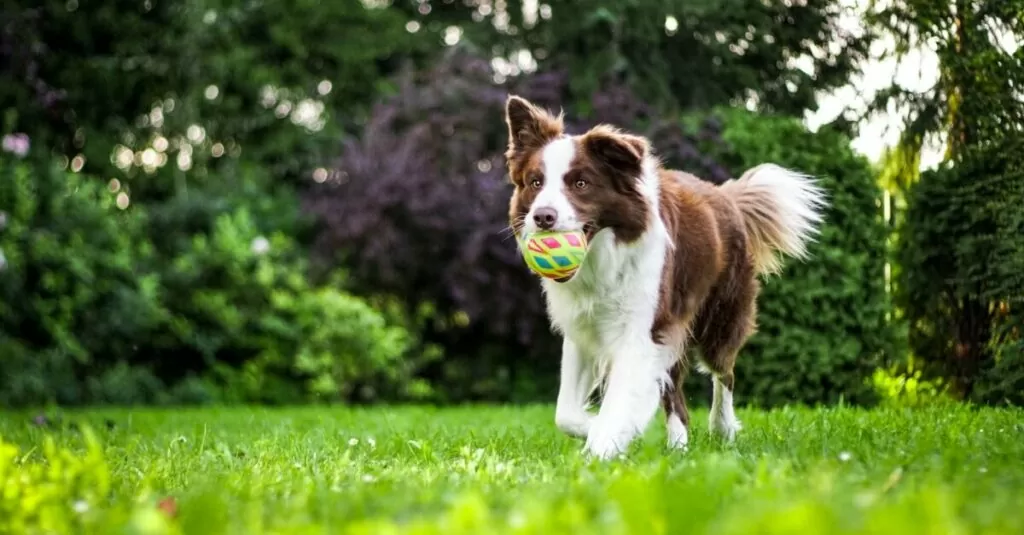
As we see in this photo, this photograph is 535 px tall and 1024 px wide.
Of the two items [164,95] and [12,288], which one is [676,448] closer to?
[12,288]

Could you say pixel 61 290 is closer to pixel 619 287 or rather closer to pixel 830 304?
pixel 830 304

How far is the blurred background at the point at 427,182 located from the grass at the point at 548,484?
219cm

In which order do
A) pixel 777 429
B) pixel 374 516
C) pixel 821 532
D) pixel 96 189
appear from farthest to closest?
pixel 96 189, pixel 777 429, pixel 374 516, pixel 821 532

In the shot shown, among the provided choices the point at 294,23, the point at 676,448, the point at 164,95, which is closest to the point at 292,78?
the point at 294,23

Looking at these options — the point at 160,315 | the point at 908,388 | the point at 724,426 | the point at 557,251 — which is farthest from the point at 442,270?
the point at 557,251

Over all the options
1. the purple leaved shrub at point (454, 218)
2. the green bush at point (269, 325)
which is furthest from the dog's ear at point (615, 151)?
the green bush at point (269, 325)

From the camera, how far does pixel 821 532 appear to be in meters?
2.21

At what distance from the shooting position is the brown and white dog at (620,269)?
4.95m

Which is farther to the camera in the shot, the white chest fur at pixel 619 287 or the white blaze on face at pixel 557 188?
the white chest fur at pixel 619 287

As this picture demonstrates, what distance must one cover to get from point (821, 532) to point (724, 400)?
369 centimetres

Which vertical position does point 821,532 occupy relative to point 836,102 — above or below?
below

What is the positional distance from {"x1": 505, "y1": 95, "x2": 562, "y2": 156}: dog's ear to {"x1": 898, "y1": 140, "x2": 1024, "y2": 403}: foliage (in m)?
2.77

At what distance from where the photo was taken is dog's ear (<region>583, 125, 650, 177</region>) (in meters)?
5.00

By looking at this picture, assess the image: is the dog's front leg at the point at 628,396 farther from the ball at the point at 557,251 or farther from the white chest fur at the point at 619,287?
the ball at the point at 557,251
